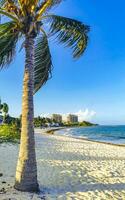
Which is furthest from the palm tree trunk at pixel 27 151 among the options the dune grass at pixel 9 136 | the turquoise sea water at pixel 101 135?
the turquoise sea water at pixel 101 135

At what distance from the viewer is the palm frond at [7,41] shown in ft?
30.1

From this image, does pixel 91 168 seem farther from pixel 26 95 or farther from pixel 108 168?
pixel 26 95

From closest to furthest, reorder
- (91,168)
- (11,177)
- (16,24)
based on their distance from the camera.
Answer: (16,24) < (11,177) < (91,168)

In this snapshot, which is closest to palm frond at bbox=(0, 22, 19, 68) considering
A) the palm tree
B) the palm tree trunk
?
the palm tree

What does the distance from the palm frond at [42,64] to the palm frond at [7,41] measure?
3.03ft

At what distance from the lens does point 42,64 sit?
10438mm

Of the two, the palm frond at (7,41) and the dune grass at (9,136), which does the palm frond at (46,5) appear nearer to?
the palm frond at (7,41)

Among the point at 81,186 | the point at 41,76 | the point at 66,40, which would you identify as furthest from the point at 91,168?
the point at 66,40

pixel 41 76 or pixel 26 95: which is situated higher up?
pixel 41 76

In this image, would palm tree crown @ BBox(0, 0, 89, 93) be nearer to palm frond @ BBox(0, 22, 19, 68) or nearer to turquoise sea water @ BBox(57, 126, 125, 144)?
palm frond @ BBox(0, 22, 19, 68)

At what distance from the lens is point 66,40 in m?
9.97

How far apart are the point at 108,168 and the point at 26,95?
21.9 ft

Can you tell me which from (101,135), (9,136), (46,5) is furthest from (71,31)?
(101,135)

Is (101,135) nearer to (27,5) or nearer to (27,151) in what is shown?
(27,151)
